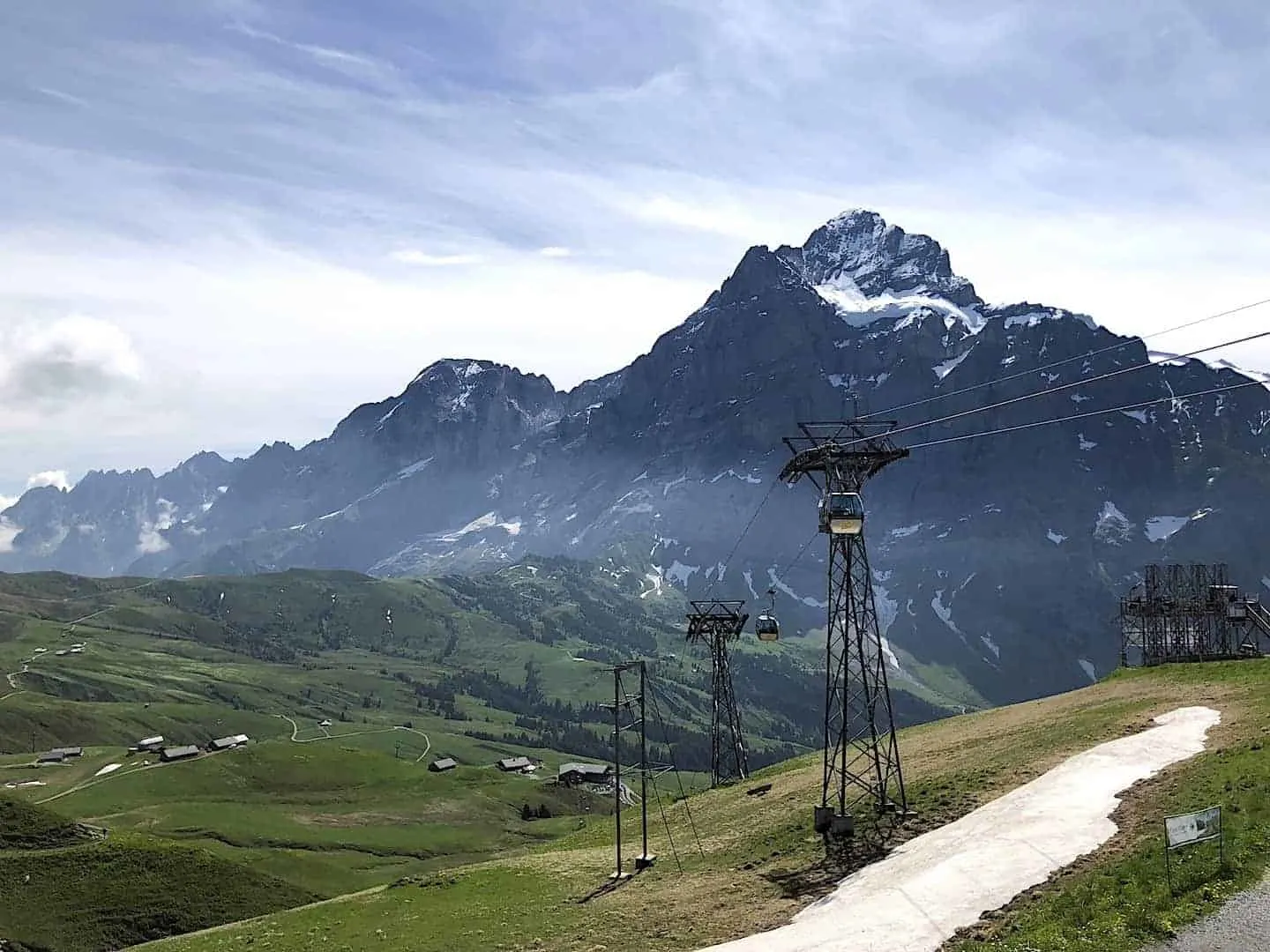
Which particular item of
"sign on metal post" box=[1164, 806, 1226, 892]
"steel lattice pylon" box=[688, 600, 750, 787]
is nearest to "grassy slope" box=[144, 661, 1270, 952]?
"sign on metal post" box=[1164, 806, 1226, 892]

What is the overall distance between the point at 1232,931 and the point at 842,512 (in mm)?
27097

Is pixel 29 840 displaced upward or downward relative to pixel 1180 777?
downward

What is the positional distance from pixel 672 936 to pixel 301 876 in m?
81.3

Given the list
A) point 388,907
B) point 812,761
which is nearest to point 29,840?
point 388,907

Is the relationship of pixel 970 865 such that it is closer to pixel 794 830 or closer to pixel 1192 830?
pixel 1192 830

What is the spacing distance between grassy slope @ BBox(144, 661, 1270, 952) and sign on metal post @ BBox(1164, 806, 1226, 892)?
402 mm

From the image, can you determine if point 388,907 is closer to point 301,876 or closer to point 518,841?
Answer: point 301,876

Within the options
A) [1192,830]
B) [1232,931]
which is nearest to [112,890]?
[1192,830]

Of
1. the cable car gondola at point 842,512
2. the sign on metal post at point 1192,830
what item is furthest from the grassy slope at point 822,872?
the cable car gondola at point 842,512

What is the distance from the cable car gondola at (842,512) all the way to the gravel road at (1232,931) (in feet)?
83.7

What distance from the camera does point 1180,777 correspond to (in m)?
45.7

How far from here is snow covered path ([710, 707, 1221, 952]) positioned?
37.4m

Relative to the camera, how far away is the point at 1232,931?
2883cm

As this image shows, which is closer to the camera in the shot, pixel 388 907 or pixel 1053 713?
pixel 388 907
